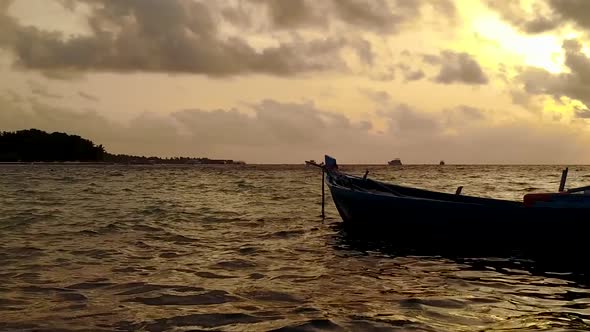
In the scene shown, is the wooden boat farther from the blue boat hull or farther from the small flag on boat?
the small flag on boat

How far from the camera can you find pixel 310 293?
7.38 m

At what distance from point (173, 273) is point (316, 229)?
7.82m

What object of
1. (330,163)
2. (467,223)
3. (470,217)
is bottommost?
(467,223)

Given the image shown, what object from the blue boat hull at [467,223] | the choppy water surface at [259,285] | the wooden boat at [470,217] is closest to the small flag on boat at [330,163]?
the wooden boat at [470,217]

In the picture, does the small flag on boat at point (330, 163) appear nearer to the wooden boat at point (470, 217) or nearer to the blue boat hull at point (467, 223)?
the wooden boat at point (470, 217)

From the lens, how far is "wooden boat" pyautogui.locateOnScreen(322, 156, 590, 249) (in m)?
10.8

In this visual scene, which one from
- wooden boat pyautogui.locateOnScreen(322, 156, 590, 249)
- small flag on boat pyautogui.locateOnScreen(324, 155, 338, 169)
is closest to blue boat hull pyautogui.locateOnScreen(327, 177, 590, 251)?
wooden boat pyautogui.locateOnScreen(322, 156, 590, 249)

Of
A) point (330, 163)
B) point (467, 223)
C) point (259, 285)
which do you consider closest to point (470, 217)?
point (467, 223)

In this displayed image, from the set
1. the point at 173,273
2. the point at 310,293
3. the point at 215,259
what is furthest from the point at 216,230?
the point at 310,293

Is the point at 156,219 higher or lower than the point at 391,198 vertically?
lower

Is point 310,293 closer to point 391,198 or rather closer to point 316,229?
point 391,198

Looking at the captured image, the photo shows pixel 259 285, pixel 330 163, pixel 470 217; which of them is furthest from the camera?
pixel 330 163

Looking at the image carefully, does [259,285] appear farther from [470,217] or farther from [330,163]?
[330,163]

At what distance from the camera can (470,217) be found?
1185cm
